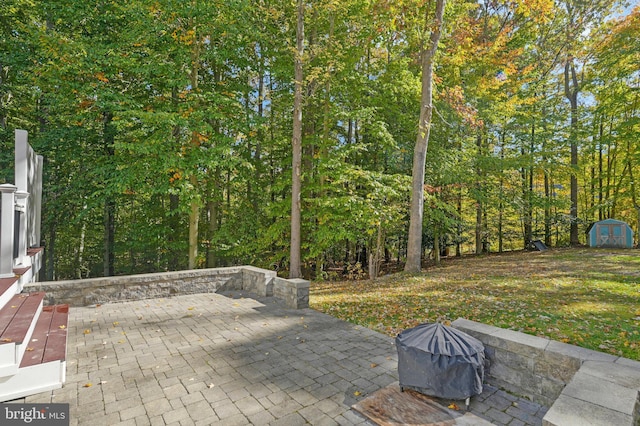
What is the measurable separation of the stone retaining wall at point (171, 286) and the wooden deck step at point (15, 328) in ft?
4.83

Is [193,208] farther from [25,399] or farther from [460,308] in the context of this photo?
[460,308]

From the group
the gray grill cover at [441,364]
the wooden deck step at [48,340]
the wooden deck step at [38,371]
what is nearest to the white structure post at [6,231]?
the wooden deck step at [48,340]

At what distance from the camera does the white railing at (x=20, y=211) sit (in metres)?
5.04

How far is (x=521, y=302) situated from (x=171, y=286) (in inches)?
314

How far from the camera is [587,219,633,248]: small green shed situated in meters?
15.7

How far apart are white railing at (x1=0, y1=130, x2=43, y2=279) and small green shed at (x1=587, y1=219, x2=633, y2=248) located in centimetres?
2264

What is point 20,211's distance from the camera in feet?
19.6

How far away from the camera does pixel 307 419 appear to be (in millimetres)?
3035

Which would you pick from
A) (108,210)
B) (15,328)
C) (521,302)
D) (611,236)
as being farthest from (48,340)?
(611,236)

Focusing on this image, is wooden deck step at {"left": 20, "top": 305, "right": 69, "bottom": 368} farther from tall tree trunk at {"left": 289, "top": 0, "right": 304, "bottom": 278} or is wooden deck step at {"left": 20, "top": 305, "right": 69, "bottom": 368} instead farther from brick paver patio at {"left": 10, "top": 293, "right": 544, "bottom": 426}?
tall tree trunk at {"left": 289, "top": 0, "right": 304, "bottom": 278}

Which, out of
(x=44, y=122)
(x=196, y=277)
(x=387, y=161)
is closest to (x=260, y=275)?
(x=196, y=277)

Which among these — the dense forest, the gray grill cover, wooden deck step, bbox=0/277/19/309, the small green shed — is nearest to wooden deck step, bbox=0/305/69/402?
wooden deck step, bbox=0/277/19/309

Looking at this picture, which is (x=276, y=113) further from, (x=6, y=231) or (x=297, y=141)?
(x=6, y=231)

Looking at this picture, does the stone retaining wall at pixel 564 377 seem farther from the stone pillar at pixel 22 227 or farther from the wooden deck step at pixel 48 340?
the stone pillar at pixel 22 227
